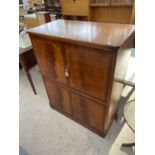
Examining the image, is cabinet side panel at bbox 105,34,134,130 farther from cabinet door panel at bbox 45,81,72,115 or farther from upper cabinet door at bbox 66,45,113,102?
cabinet door panel at bbox 45,81,72,115

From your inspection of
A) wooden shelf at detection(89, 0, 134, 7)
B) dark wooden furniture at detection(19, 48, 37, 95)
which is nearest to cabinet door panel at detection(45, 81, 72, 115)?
dark wooden furniture at detection(19, 48, 37, 95)

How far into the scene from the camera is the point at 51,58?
116 centimetres

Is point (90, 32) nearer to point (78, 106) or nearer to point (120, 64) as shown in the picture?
point (120, 64)

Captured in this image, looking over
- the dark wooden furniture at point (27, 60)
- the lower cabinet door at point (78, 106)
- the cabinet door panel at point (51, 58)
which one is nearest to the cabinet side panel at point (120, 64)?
the lower cabinet door at point (78, 106)

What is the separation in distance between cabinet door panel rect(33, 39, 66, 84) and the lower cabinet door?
141mm

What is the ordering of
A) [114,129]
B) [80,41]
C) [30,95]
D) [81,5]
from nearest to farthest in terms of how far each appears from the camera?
[80,41] → [114,129] → [30,95] → [81,5]

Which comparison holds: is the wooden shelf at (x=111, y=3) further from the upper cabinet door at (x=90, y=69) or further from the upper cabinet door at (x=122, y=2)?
the upper cabinet door at (x=90, y=69)

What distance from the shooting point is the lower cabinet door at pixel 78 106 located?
1218 millimetres

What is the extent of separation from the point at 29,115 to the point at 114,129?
1.02m

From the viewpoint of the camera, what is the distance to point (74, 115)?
1.53 metres

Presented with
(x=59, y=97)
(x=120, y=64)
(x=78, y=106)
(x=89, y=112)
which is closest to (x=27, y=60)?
(x=59, y=97)

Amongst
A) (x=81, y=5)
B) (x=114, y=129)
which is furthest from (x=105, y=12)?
(x=114, y=129)
